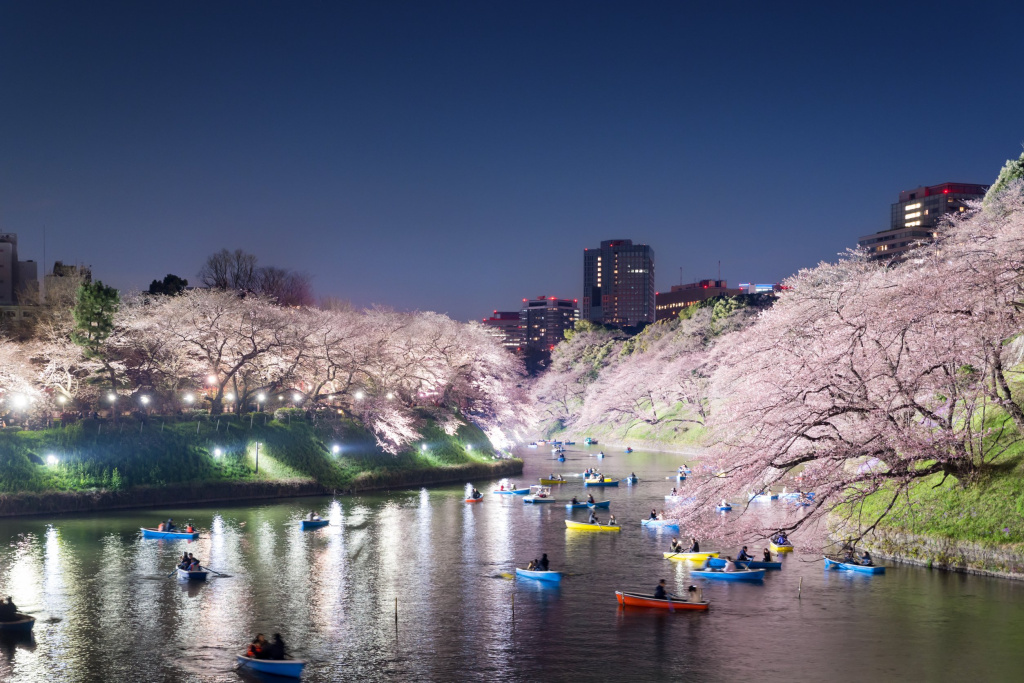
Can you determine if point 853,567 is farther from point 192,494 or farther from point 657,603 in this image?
point 192,494

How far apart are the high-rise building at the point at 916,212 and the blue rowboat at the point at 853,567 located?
121 metres

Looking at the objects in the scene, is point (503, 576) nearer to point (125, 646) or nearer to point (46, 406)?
point (125, 646)

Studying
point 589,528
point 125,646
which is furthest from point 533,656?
point 589,528

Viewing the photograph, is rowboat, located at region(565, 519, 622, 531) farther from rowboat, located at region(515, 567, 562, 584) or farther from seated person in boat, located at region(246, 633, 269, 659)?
seated person in boat, located at region(246, 633, 269, 659)

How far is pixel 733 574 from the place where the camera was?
34062mm

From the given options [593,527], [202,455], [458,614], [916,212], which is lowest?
[458,614]

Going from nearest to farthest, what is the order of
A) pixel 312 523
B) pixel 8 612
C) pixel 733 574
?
pixel 8 612, pixel 733 574, pixel 312 523

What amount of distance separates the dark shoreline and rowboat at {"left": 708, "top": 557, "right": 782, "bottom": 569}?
33.0m

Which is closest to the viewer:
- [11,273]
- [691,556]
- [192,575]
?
[192,575]

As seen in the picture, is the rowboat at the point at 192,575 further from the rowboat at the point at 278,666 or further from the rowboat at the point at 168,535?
the rowboat at the point at 278,666

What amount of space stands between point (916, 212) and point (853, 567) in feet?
474

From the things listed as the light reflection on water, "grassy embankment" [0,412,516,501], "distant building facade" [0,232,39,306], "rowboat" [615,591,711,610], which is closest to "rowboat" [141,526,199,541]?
the light reflection on water

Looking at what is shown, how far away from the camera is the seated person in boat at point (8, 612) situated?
86.3 feet

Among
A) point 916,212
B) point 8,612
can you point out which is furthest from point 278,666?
point 916,212
